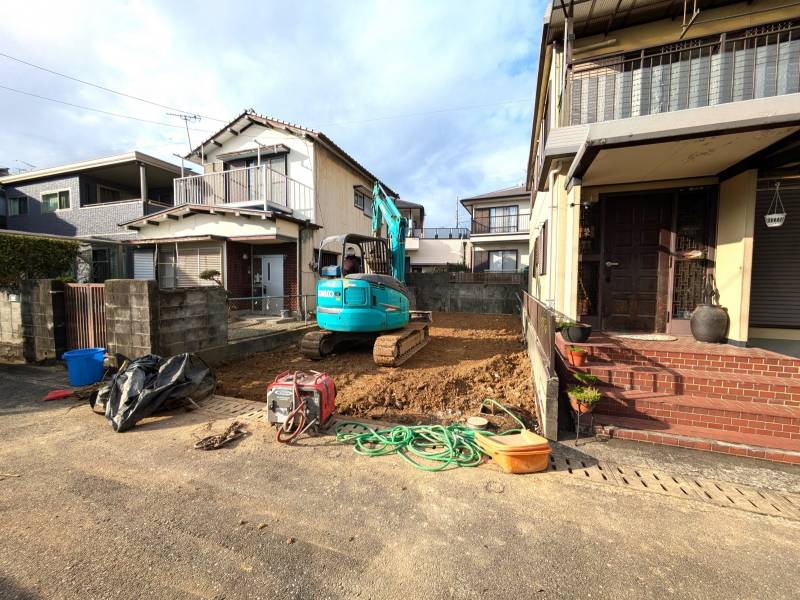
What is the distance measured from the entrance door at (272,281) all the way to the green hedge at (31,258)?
16.3ft

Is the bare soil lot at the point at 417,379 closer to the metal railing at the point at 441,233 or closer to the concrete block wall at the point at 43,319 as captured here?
the concrete block wall at the point at 43,319

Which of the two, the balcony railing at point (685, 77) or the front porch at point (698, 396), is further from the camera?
the balcony railing at point (685, 77)

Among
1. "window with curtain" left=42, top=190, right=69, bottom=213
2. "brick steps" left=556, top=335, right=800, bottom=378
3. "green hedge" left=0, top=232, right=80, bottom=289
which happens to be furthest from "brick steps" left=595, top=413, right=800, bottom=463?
"window with curtain" left=42, top=190, right=69, bottom=213

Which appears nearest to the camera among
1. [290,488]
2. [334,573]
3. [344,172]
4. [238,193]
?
[334,573]

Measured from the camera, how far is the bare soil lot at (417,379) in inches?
173

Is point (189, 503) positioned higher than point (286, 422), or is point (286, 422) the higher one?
point (286, 422)

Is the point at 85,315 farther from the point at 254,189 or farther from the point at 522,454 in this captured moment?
the point at 522,454

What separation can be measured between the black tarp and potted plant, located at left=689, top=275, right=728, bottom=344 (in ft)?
24.1

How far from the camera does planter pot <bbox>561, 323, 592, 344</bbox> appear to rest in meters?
4.43

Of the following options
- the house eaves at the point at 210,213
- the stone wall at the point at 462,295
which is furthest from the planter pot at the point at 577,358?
the stone wall at the point at 462,295

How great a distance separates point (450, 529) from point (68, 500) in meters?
2.89

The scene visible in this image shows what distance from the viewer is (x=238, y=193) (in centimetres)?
1201

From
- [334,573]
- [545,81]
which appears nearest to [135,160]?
[545,81]

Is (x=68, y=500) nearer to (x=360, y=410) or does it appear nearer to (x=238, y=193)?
(x=360, y=410)
